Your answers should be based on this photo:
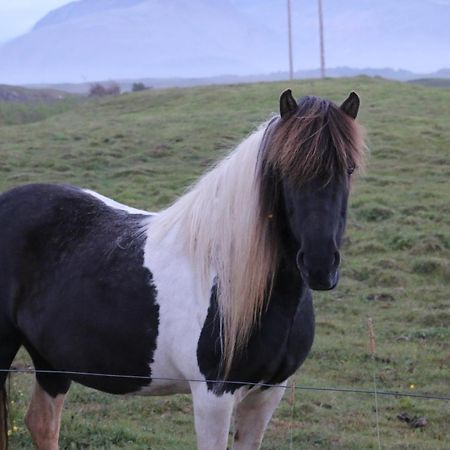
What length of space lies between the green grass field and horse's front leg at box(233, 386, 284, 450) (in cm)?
108

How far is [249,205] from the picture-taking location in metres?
3.39

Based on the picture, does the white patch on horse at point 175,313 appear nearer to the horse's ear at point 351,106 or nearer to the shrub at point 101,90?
the horse's ear at point 351,106

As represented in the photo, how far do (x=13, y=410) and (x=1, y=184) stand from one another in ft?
35.6

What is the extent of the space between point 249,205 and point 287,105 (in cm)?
42

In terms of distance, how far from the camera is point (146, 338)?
365 cm

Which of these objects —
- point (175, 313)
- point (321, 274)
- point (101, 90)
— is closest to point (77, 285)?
point (175, 313)

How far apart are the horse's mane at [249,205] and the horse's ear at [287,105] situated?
32 mm

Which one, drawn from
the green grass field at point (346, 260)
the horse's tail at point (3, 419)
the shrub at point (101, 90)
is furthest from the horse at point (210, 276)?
the shrub at point (101, 90)

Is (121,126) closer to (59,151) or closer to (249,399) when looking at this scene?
(59,151)

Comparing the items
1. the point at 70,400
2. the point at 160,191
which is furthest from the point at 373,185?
the point at 70,400

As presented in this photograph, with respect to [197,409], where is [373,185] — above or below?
below

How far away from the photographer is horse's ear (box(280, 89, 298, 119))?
3.25 meters

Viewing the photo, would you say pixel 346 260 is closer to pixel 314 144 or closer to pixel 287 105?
pixel 287 105

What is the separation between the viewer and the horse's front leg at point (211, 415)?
3.43 meters
